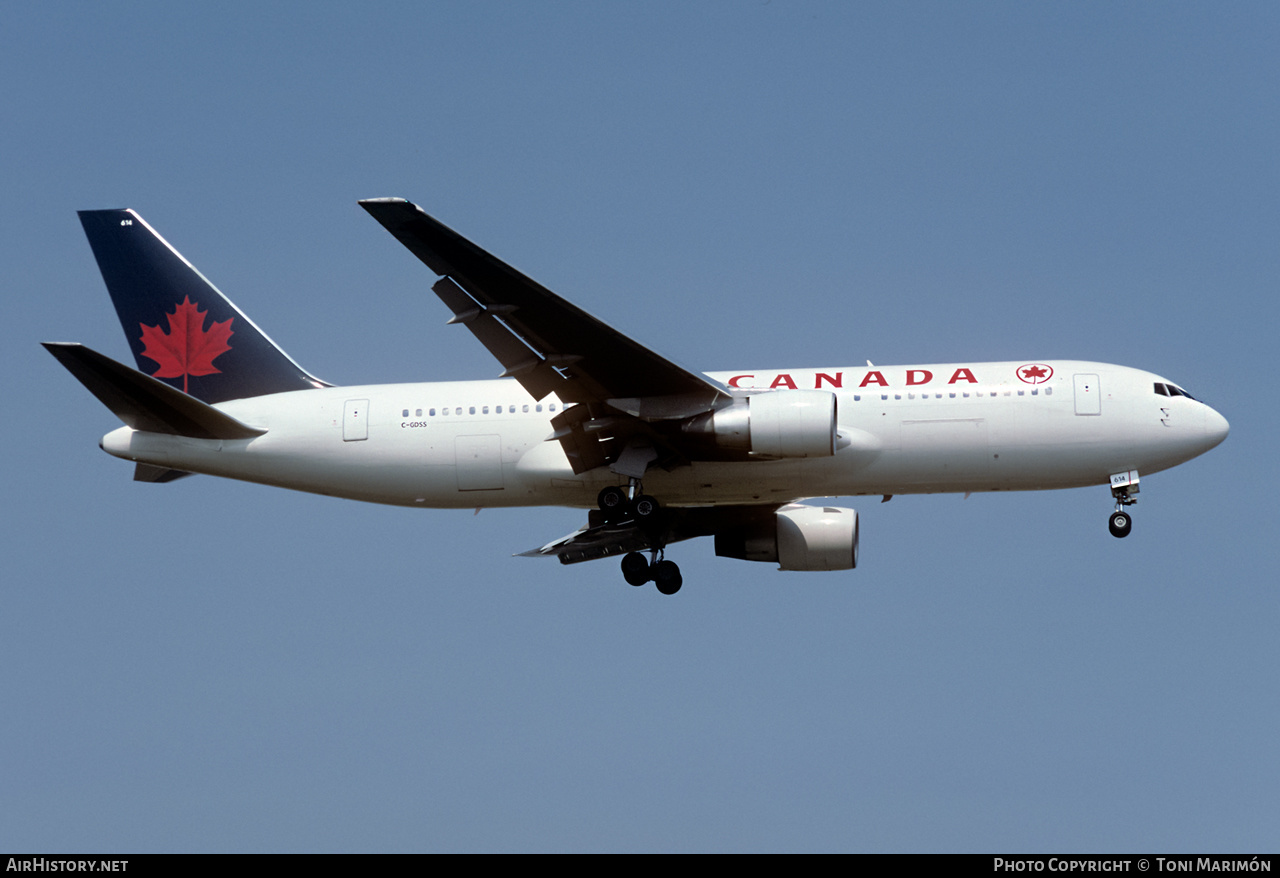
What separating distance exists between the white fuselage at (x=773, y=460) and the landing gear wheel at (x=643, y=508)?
0.57m

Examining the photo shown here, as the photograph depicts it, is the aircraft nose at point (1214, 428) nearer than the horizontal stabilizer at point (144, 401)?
No

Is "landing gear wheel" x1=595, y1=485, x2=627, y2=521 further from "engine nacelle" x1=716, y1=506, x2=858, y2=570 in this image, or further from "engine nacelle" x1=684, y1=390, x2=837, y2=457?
"engine nacelle" x1=716, y1=506, x2=858, y2=570

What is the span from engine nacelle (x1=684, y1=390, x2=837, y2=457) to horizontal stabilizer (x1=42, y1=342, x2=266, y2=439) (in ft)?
34.6

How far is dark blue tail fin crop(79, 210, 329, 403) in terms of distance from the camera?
115 ft

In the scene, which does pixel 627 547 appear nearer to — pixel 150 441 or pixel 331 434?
pixel 331 434

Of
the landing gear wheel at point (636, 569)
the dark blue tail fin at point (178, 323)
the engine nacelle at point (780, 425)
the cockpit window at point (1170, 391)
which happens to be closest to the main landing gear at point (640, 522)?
the landing gear wheel at point (636, 569)

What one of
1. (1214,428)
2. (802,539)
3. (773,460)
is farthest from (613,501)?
(1214,428)

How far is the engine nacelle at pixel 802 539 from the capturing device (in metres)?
35.5

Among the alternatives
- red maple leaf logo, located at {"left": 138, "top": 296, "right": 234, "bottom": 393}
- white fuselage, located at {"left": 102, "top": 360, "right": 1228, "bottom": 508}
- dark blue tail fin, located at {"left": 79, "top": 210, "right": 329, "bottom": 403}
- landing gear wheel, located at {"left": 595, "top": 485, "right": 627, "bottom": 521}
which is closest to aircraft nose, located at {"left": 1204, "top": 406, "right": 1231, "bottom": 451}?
white fuselage, located at {"left": 102, "top": 360, "right": 1228, "bottom": 508}

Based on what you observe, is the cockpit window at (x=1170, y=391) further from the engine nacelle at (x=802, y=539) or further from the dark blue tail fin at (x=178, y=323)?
the dark blue tail fin at (x=178, y=323)

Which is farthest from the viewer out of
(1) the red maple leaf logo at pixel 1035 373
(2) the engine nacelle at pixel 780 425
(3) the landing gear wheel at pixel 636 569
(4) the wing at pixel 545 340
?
(3) the landing gear wheel at pixel 636 569

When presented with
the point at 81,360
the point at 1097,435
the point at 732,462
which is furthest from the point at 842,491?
the point at 81,360

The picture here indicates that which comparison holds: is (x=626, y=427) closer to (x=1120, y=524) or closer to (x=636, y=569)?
(x=636, y=569)
